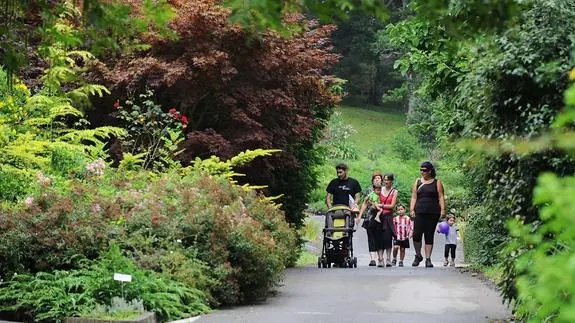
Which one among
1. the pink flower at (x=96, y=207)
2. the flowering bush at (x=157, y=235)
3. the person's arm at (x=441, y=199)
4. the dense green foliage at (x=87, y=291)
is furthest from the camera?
the person's arm at (x=441, y=199)

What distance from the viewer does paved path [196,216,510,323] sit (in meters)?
9.72

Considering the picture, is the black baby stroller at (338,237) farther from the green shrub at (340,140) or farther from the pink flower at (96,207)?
the green shrub at (340,140)

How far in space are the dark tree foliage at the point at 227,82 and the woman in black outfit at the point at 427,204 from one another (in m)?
2.56

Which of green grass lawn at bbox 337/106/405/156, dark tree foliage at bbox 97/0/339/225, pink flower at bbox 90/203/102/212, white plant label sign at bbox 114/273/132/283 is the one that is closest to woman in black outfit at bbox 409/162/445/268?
dark tree foliage at bbox 97/0/339/225

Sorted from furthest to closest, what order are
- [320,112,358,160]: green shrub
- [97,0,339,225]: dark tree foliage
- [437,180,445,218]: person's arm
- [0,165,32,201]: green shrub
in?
[320,112,358,160]: green shrub → [97,0,339,225]: dark tree foliage → [437,180,445,218]: person's arm → [0,165,32,201]: green shrub

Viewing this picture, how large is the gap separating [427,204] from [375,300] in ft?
16.7


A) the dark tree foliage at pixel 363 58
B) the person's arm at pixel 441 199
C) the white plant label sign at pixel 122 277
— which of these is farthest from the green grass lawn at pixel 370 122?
the white plant label sign at pixel 122 277

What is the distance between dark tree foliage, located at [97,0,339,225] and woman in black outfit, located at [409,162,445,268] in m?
2.56

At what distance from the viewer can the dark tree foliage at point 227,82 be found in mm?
16703

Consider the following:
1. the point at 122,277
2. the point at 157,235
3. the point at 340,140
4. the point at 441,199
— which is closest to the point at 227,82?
the point at 441,199

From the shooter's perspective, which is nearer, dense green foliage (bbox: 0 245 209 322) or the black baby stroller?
dense green foliage (bbox: 0 245 209 322)

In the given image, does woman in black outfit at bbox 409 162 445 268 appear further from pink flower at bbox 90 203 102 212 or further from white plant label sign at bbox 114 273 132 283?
white plant label sign at bbox 114 273 132 283

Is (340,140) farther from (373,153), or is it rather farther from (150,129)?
(150,129)

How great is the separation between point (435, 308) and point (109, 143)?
9248 millimetres
